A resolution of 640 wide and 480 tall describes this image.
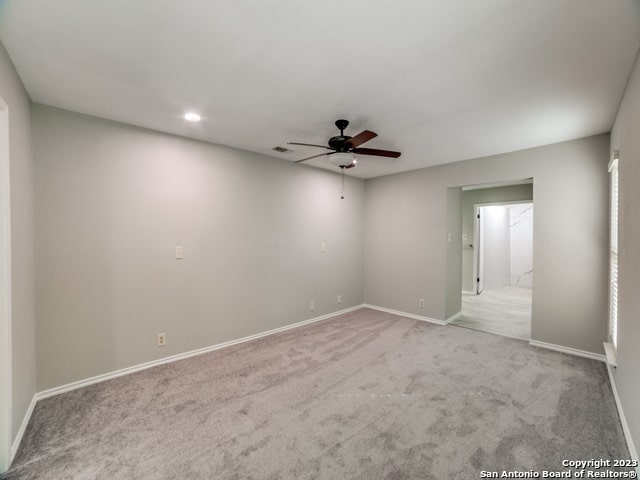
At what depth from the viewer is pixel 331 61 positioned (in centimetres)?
181

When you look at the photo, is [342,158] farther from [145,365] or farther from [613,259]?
[145,365]

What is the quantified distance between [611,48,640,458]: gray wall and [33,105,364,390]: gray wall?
3342 millimetres

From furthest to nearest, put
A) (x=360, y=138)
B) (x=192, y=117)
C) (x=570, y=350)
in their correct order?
(x=570, y=350) → (x=192, y=117) → (x=360, y=138)

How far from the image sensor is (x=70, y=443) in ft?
6.13

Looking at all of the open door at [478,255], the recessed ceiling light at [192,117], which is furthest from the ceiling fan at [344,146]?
the open door at [478,255]

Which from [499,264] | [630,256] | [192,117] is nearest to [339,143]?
[192,117]

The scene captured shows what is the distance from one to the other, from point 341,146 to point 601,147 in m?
2.85

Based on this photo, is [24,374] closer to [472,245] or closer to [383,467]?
[383,467]

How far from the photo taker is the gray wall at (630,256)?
1.70 meters

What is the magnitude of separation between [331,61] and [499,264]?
24.7 ft

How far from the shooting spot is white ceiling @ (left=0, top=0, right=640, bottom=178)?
4.64 feet

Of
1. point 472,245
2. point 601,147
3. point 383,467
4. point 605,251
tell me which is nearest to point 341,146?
point 383,467

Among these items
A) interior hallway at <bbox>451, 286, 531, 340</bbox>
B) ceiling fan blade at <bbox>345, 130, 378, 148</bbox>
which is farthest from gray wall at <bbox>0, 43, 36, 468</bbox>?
interior hallway at <bbox>451, 286, 531, 340</bbox>

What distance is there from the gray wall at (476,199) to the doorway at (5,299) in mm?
6878
